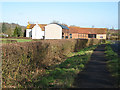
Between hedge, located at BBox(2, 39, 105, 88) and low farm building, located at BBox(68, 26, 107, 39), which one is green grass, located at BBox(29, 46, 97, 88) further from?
low farm building, located at BBox(68, 26, 107, 39)

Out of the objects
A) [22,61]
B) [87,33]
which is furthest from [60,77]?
[87,33]

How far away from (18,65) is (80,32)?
6476 cm

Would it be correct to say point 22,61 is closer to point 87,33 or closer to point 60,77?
point 60,77

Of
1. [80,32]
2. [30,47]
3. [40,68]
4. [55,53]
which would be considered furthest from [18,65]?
[80,32]

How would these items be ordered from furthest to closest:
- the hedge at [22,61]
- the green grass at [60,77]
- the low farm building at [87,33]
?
the low farm building at [87,33] → the hedge at [22,61] → the green grass at [60,77]

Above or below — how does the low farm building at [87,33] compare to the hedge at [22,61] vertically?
above

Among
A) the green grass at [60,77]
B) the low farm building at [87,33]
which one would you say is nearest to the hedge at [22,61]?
the green grass at [60,77]

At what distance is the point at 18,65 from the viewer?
7.82 m

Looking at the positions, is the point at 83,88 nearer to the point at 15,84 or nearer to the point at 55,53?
the point at 15,84

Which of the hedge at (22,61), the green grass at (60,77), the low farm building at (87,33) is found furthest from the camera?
the low farm building at (87,33)

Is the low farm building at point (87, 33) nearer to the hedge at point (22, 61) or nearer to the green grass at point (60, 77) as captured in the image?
the hedge at point (22, 61)

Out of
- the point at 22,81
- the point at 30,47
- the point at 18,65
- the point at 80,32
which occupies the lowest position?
the point at 22,81

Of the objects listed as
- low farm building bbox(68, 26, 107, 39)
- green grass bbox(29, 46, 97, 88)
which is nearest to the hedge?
green grass bbox(29, 46, 97, 88)

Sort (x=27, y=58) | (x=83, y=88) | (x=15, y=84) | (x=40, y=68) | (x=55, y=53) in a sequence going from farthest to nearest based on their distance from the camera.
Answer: (x=55, y=53), (x=40, y=68), (x=27, y=58), (x=15, y=84), (x=83, y=88)
